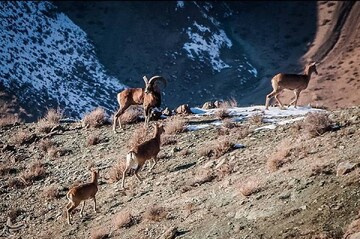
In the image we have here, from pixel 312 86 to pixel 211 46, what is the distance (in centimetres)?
1447

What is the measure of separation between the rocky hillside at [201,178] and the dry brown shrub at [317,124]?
0.14ft

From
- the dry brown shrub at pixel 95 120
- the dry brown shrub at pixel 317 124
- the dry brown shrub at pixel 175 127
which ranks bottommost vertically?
the dry brown shrub at pixel 317 124

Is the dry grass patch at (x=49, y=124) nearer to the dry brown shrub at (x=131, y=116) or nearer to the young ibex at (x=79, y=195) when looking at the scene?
the dry brown shrub at (x=131, y=116)

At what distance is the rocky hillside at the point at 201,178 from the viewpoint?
9742mm

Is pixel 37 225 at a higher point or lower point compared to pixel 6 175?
lower

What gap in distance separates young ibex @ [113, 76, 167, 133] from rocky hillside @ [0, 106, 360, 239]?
0.75 m

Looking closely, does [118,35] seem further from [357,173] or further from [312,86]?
[357,173]

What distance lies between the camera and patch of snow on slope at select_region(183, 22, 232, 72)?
54.2 metres

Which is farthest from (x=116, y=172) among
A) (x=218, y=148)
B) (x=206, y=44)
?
(x=206, y=44)

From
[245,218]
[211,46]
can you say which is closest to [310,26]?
[211,46]

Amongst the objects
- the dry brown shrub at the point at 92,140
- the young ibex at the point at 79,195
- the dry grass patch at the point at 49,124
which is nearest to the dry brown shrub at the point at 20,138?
the dry grass patch at the point at 49,124

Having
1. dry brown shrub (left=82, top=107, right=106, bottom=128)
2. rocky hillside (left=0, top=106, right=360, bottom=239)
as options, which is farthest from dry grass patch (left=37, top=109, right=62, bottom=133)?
dry brown shrub (left=82, top=107, right=106, bottom=128)

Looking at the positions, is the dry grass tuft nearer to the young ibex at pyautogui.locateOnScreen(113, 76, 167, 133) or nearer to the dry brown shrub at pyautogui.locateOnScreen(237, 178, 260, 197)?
the dry brown shrub at pyautogui.locateOnScreen(237, 178, 260, 197)

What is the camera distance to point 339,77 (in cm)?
4625
